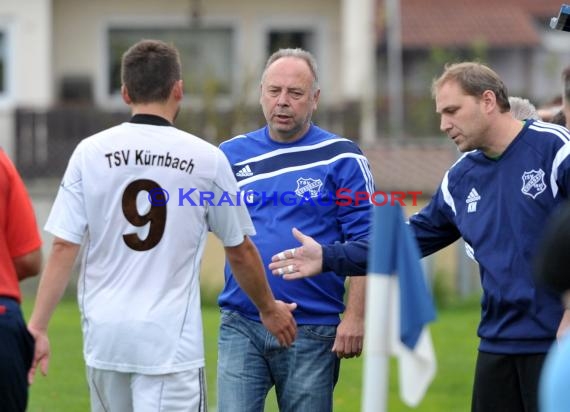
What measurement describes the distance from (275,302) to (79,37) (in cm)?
1782

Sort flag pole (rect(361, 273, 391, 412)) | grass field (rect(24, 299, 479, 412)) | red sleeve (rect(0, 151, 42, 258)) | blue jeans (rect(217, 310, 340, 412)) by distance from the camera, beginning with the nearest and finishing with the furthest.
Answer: flag pole (rect(361, 273, 391, 412)) → red sleeve (rect(0, 151, 42, 258)) → blue jeans (rect(217, 310, 340, 412)) → grass field (rect(24, 299, 479, 412))

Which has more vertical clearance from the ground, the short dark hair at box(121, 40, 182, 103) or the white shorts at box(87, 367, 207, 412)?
the short dark hair at box(121, 40, 182, 103)

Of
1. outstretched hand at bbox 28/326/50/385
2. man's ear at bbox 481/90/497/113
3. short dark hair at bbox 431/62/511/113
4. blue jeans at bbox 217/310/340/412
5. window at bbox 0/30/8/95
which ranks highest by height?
window at bbox 0/30/8/95

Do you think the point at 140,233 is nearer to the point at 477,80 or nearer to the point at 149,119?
the point at 149,119

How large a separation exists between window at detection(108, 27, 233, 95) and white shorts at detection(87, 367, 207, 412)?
17.7 meters

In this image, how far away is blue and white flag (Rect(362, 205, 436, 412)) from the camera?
425 cm

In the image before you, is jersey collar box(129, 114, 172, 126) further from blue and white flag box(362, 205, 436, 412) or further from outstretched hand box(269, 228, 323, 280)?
blue and white flag box(362, 205, 436, 412)

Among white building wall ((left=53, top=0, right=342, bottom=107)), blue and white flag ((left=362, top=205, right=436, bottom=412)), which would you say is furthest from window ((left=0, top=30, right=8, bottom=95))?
blue and white flag ((left=362, top=205, right=436, bottom=412))

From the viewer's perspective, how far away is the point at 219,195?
5.48 metres

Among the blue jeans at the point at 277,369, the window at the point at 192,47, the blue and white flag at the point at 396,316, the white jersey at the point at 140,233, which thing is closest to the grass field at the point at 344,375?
the blue jeans at the point at 277,369

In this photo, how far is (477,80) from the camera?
587 centimetres

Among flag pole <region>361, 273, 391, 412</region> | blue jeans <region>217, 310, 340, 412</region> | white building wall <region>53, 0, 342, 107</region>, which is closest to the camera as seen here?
flag pole <region>361, 273, 391, 412</region>

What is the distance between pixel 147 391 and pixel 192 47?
1869 cm

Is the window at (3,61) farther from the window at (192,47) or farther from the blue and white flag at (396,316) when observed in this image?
the blue and white flag at (396,316)
